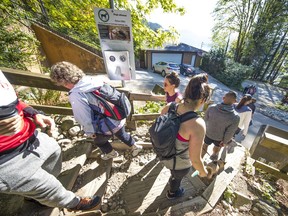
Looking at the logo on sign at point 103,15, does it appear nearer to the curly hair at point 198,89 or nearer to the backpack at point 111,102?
the backpack at point 111,102

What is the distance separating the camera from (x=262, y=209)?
2219 millimetres

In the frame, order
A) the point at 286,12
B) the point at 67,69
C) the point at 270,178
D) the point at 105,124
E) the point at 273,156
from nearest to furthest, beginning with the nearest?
1. the point at 67,69
2. the point at 105,124
3. the point at 270,178
4. the point at 273,156
5. the point at 286,12

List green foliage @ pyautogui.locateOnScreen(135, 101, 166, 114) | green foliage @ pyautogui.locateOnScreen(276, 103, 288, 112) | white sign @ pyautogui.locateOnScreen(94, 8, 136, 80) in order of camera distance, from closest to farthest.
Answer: white sign @ pyautogui.locateOnScreen(94, 8, 136, 80) < green foliage @ pyautogui.locateOnScreen(135, 101, 166, 114) < green foliage @ pyautogui.locateOnScreen(276, 103, 288, 112)

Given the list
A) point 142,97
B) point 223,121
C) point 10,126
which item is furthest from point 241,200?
point 10,126

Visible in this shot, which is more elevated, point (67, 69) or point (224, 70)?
point (67, 69)

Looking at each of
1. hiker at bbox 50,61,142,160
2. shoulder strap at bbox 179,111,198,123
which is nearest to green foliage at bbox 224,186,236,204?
shoulder strap at bbox 179,111,198,123

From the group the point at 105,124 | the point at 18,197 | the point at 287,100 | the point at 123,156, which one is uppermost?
the point at 105,124

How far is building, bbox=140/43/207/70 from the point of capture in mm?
23719

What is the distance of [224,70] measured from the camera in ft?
61.3

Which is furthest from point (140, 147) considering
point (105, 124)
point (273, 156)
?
point (273, 156)

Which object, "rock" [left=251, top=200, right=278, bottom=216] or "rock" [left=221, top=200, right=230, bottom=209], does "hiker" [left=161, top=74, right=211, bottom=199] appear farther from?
"rock" [left=251, top=200, right=278, bottom=216]

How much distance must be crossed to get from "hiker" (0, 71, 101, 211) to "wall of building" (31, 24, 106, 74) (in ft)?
20.5

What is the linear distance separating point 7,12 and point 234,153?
269 inches

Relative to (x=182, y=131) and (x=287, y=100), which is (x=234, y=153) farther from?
(x=287, y=100)
